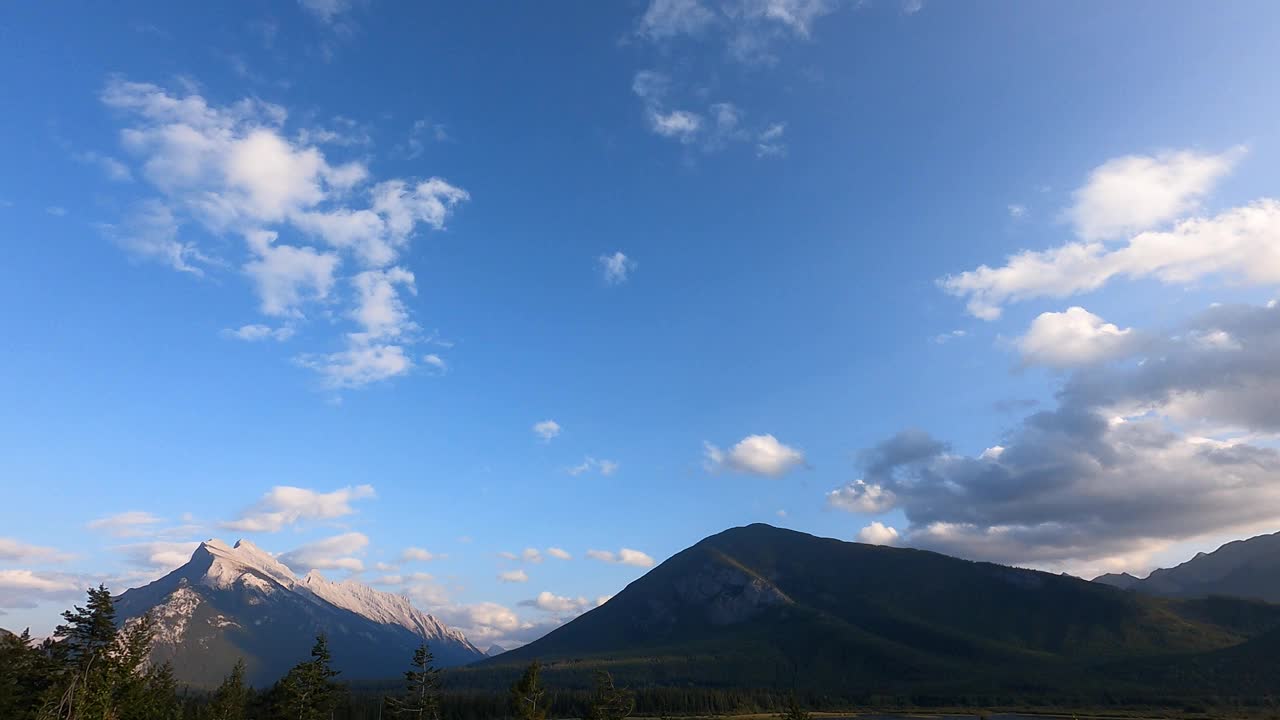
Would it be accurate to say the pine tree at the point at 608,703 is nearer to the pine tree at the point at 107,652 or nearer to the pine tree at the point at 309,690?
the pine tree at the point at 309,690

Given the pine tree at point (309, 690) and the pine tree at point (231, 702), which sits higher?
the pine tree at point (309, 690)

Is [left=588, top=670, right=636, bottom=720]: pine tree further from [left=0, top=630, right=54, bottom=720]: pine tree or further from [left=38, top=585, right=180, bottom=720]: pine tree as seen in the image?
[left=0, top=630, right=54, bottom=720]: pine tree

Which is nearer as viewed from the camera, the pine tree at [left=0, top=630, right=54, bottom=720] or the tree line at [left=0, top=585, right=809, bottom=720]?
the tree line at [left=0, top=585, right=809, bottom=720]

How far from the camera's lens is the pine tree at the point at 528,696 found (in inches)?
2309

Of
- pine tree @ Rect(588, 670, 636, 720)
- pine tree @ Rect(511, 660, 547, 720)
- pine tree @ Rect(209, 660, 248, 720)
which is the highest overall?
pine tree @ Rect(511, 660, 547, 720)

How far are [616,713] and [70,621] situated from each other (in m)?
59.0

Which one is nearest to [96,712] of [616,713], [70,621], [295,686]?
[70,621]

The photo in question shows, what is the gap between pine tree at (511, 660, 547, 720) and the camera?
58.7m

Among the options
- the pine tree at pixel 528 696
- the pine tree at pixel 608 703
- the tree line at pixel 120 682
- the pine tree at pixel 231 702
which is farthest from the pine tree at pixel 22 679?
the pine tree at pixel 608 703

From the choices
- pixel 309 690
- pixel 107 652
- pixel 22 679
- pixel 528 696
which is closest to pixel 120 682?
pixel 107 652

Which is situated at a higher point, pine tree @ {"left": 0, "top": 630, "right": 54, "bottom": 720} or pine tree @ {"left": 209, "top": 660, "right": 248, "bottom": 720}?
pine tree @ {"left": 0, "top": 630, "right": 54, "bottom": 720}

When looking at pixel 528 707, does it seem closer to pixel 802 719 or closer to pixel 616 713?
pixel 616 713

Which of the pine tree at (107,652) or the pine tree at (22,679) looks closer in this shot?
the pine tree at (107,652)

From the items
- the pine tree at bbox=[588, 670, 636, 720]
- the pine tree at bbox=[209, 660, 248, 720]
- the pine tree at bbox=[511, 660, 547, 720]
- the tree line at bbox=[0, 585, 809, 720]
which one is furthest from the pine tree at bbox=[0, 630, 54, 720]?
the pine tree at bbox=[588, 670, 636, 720]
